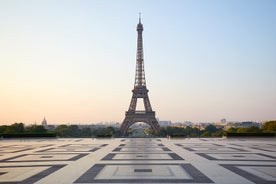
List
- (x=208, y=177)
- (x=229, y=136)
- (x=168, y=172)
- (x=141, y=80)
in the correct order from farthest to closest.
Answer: (x=141, y=80)
(x=229, y=136)
(x=168, y=172)
(x=208, y=177)

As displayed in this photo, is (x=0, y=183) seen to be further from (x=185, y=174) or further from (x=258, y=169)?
(x=258, y=169)

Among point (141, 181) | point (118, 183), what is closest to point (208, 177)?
point (141, 181)

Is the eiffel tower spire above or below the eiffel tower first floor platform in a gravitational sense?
above

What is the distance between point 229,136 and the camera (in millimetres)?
39625

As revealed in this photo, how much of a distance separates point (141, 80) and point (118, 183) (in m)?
54.4

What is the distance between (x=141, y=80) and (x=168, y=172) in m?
52.2

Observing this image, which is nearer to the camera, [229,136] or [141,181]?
[141,181]

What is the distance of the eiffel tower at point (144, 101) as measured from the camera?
6238cm

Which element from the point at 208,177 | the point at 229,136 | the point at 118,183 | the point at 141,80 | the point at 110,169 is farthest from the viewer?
the point at 141,80

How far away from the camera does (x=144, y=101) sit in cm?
6475

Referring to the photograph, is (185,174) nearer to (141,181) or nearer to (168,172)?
(168,172)

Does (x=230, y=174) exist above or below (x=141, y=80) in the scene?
below

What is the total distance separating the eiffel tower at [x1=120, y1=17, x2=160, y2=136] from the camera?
6238cm

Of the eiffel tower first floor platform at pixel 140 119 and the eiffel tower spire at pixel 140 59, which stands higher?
the eiffel tower spire at pixel 140 59
